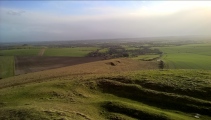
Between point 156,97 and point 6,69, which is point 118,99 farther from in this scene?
point 6,69

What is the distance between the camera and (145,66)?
63.2 meters

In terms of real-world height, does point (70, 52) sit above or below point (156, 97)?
below

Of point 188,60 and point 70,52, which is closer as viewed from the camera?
point 188,60

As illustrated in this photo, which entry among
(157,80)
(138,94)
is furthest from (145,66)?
(138,94)

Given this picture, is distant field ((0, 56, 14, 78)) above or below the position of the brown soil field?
below

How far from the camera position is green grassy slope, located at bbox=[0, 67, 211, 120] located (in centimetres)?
2330

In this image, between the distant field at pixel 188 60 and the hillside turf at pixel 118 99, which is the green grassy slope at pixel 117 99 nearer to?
the hillside turf at pixel 118 99

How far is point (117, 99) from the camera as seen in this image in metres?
29.2

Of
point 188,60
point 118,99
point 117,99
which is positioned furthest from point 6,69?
point 188,60

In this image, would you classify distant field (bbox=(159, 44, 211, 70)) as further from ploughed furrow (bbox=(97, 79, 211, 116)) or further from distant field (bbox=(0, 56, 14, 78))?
distant field (bbox=(0, 56, 14, 78))

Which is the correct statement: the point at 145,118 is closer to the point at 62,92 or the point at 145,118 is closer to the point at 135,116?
the point at 135,116

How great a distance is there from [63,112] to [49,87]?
11.0 m

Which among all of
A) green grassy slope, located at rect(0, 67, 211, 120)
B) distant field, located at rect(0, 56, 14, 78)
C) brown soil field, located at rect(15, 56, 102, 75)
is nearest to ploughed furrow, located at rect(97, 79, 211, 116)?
green grassy slope, located at rect(0, 67, 211, 120)

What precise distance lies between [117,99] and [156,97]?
531cm
